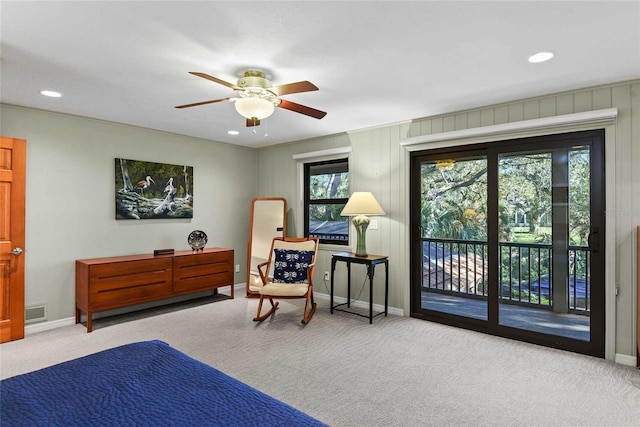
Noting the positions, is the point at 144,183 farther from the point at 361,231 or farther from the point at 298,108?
the point at 361,231

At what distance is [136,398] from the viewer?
1.24m

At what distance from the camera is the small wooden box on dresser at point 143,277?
3715mm

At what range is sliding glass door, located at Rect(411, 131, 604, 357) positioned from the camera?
3.13 meters

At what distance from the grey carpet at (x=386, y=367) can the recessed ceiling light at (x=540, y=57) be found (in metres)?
2.40

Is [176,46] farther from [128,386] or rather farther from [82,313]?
[82,313]

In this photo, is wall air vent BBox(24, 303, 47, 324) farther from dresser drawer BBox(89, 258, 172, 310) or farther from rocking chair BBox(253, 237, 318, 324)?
rocking chair BBox(253, 237, 318, 324)

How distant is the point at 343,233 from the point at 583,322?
2888mm

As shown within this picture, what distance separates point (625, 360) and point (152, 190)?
539 cm

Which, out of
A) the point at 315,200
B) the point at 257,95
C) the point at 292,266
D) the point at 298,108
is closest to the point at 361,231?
the point at 292,266

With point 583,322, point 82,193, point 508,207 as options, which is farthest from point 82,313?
point 583,322

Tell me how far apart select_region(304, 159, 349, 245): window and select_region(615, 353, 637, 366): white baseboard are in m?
3.06

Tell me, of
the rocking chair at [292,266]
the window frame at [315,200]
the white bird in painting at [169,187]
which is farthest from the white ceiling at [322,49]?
the rocking chair at [292,266]

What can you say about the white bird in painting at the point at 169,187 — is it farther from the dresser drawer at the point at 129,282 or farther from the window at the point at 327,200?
the window at the point at 327,200

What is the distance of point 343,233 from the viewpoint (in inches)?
197
